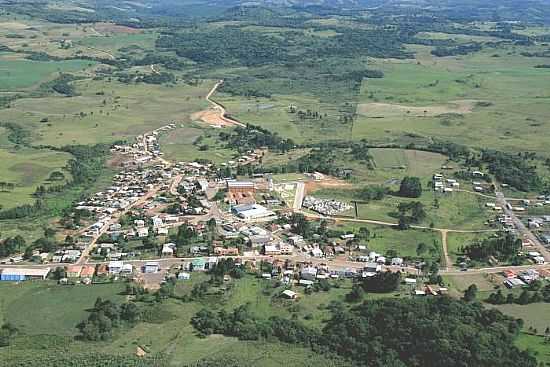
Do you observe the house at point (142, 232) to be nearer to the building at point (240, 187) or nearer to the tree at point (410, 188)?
the building at point (240, 187)

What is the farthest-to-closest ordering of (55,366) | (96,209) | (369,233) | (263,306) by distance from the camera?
(96,209)
(369,233)
(263,306)
(55,366)

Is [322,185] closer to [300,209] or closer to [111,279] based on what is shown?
[300,209]

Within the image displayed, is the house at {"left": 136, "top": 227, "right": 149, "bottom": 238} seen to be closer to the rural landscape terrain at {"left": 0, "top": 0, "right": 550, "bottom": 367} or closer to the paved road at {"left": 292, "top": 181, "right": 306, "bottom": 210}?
the rural landscape terrain at {"left": 0, "top": 0, "right": 550, "bottom": 367}

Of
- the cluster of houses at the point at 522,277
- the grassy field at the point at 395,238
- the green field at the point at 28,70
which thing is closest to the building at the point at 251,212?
the grassy field at the point at 395,238

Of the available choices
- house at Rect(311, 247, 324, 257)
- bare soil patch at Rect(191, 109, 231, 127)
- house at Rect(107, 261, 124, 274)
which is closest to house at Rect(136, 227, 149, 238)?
house at Rect(107, 261, 124, 274)

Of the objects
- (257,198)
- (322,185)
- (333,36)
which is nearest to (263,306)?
(257,198)
